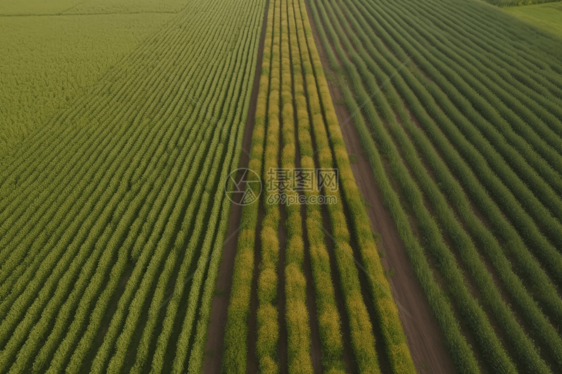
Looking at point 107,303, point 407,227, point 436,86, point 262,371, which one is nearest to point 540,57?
point 436,86

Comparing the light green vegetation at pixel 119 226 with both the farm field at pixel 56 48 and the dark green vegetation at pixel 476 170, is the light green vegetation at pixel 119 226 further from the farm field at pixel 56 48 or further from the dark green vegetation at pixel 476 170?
the dark green vegetation at pixel 476 170

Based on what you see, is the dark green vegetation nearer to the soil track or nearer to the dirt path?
the soil track

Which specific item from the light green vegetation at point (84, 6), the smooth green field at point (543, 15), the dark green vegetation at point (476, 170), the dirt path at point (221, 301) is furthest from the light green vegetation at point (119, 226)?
the smooth green field at point (543, 15)

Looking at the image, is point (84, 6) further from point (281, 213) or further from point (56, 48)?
point (281, 213)

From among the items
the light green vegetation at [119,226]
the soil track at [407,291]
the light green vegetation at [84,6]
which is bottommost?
the soil track at [407,291]

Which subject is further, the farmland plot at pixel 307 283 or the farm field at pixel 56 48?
the farm field at pixel 56 48

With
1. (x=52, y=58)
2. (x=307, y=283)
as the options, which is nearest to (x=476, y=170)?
(x=307, y=283)
